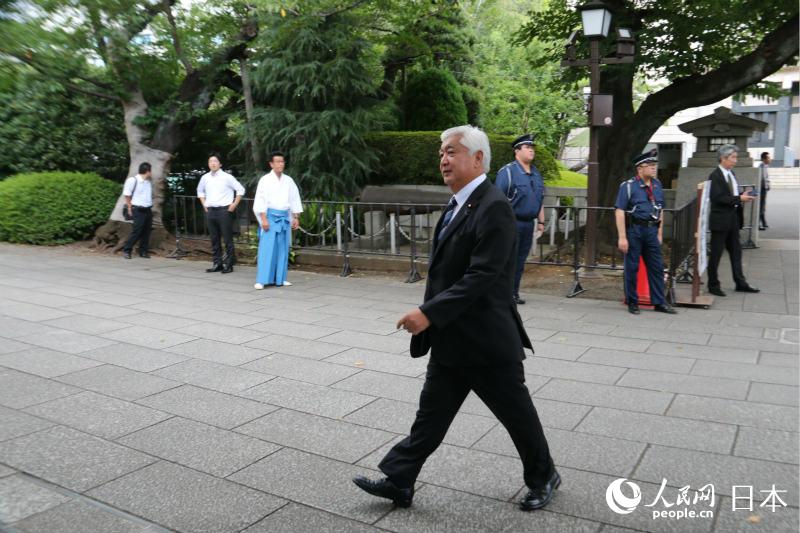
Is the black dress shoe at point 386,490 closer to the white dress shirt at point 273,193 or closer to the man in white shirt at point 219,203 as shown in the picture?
the white dress shirt at point 273,193

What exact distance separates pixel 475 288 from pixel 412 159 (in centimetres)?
1090

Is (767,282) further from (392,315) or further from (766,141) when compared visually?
(766,141)

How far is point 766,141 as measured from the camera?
46.1 metres

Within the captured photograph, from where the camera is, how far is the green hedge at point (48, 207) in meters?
14.2

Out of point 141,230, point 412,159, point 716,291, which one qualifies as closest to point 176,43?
point 141,230

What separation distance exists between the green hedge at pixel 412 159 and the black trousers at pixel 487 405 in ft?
33.8

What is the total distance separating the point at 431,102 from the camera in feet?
51.3

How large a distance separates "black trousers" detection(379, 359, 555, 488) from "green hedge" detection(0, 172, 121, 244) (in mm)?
13330

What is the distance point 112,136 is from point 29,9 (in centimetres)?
1330

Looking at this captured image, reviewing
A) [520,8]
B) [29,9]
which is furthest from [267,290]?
[520,8]

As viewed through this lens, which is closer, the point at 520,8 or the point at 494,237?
the point at 494,237

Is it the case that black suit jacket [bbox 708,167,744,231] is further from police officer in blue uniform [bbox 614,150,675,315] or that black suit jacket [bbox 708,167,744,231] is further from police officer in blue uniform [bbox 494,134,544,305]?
police officer in blue uniform [bbox 494,134,544,305]

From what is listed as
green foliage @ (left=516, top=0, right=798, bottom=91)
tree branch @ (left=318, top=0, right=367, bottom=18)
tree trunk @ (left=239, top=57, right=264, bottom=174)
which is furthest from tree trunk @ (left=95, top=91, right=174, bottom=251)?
green foliage @ (left=516, top=0, right=798, bottom=91)

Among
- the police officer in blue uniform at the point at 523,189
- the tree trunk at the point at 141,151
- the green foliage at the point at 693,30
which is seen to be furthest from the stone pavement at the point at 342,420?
the tree trunk at the point at 141,151
